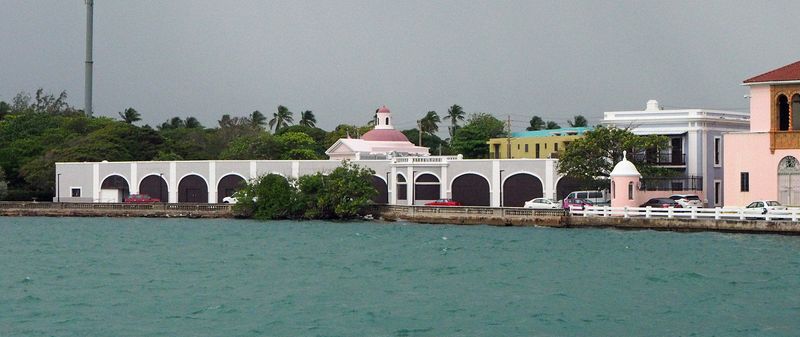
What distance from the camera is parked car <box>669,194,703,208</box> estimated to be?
6091cm

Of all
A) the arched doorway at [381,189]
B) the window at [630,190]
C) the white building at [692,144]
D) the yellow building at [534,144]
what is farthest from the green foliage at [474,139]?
the window at [630,190]

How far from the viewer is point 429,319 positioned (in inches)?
1144

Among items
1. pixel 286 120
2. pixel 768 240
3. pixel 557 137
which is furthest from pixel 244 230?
pixel 286 120

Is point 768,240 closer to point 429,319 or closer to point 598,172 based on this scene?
point 598,172

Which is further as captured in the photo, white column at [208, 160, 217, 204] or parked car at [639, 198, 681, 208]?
white column at [208, 160, 217, 204]

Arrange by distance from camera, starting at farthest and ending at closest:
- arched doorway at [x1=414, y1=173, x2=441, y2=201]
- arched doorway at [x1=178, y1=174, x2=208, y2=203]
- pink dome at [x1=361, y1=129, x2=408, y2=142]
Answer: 1. pink dome at [x1=361, y1=129, x2=408, y2=142]
2. arched doorway at [x1=178, y1=174, x2=208, y2=203]
3. arched doorway at [x1=414, y1=173, x2=441, y2=201]

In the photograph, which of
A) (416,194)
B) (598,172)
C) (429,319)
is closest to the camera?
(429,319)

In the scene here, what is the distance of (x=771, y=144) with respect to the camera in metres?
55.7

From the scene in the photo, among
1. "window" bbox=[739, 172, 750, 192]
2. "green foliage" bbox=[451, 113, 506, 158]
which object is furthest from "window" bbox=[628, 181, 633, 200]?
"green foliage" bbox=[451, 113, 506, 158]

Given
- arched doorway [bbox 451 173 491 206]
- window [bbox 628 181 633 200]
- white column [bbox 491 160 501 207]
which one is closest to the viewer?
window [bbox 628 181 633 200]

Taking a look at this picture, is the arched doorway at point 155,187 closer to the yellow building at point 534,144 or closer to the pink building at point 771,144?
the yellow building at point 534,144

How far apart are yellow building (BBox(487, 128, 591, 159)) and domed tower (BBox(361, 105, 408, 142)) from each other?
32.7 feet

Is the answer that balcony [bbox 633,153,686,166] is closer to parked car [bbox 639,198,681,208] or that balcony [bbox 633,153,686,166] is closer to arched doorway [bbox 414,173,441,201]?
parked car [bbox 639,198,681,208]

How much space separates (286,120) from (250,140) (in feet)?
146
